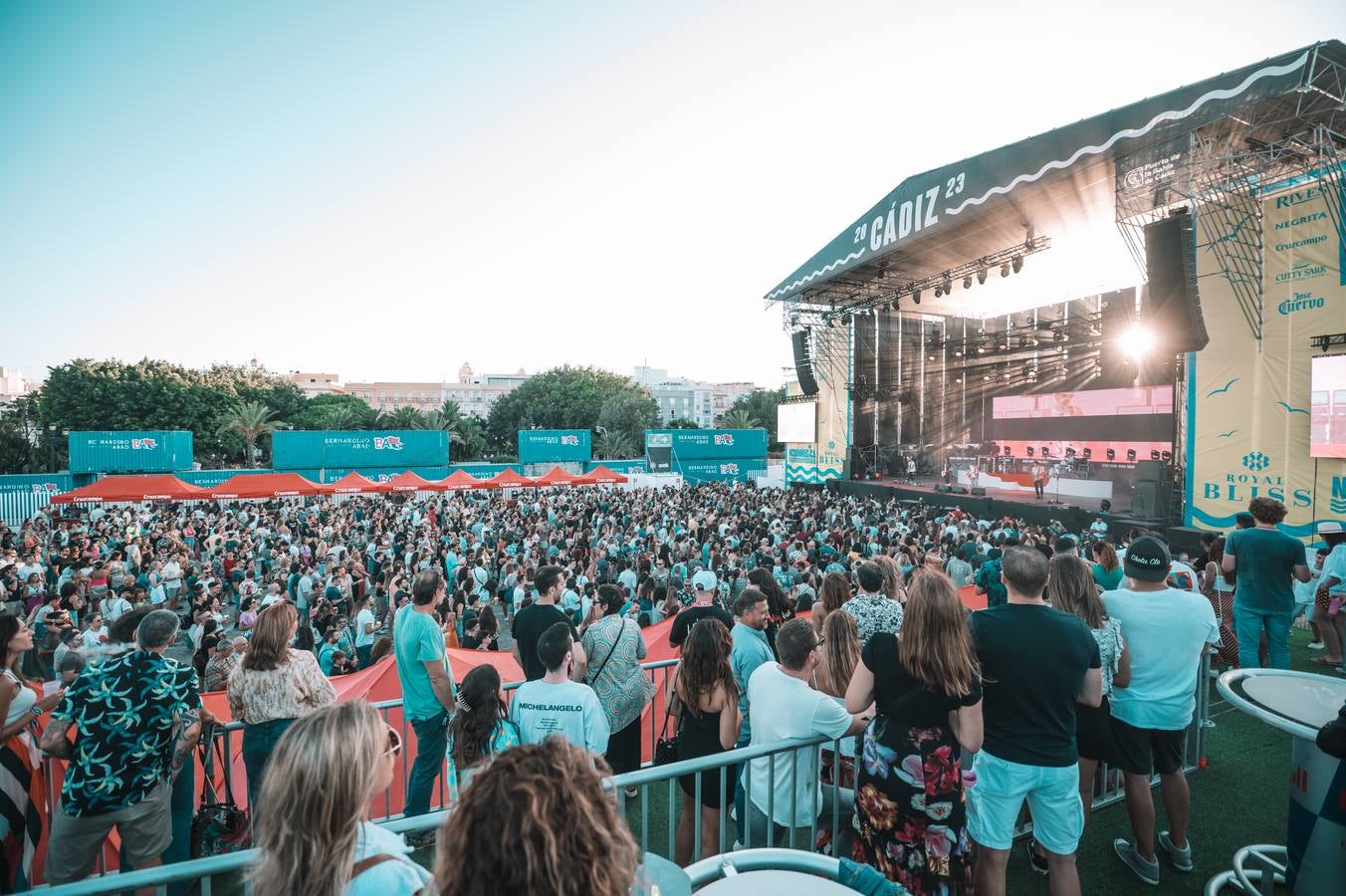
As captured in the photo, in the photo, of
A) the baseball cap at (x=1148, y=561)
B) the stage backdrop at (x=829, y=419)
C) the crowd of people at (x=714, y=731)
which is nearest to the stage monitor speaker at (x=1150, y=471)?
the crowd of people at (x=714, y=731)

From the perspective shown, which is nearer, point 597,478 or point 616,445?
point 597,478

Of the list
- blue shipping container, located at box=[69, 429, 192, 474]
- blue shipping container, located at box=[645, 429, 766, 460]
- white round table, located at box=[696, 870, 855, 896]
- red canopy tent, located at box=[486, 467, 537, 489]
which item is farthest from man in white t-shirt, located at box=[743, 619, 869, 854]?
blue shipping container, located at box=[69, 429, 192, 474]

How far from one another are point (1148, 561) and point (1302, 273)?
12184 millimetres

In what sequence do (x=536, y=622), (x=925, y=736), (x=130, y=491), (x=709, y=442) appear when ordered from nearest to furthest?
(x=925, y=736) → (x=536, y=622) → (x=130, y=491) → (x=709, y=442)

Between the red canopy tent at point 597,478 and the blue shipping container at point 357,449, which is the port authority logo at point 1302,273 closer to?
the red canopy tent at point 597,478

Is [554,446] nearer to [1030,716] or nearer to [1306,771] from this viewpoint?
[1030,716]

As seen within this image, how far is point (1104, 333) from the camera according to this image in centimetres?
1752

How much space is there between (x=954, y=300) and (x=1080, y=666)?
25810 mm

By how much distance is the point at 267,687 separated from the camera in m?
3.08

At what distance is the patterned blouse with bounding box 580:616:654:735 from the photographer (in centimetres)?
364

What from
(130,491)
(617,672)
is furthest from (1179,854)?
(130,491)

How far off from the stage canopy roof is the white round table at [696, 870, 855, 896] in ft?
43.3

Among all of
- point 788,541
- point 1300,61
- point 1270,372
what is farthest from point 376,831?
point 1270,372

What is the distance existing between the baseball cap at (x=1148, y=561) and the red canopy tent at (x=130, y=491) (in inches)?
783
